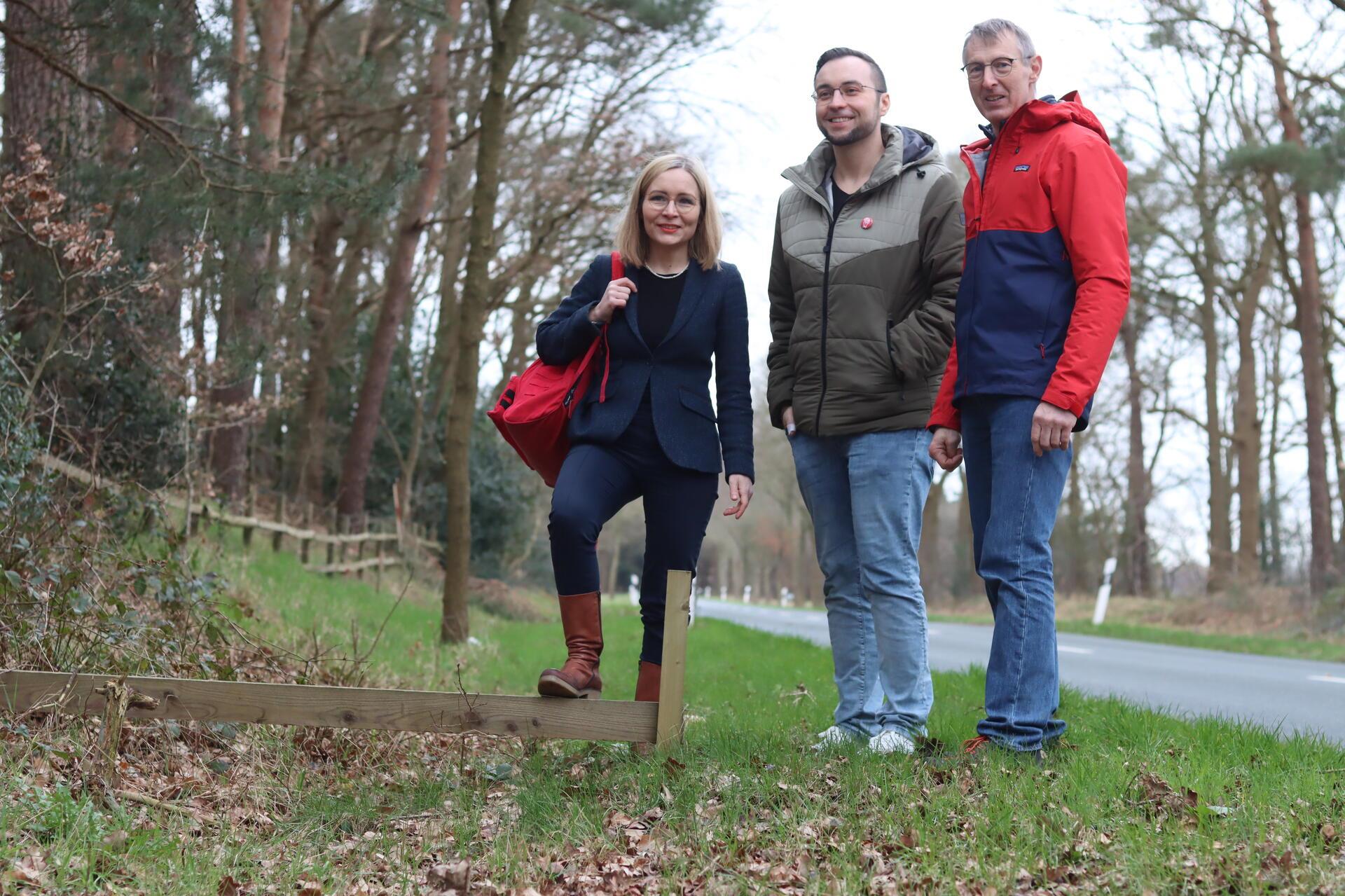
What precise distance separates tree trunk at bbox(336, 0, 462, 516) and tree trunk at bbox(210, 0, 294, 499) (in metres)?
2.11

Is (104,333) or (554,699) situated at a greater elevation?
(104,333)

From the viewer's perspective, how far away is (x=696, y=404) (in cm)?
458

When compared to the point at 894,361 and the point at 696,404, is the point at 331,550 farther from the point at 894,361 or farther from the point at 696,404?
the point at 894,361

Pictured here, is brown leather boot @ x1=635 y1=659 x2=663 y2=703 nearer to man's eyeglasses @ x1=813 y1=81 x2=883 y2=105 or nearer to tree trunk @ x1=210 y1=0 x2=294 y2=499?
man's eyeglasses @ x1=813 y1=81 x2=883 y2=105

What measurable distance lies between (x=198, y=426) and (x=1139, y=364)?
72.9 feet

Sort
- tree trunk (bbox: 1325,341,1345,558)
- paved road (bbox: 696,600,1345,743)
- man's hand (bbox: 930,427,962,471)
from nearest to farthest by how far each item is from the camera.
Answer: man's hand (bbox: 930,427,962,471) → paved road (bbox: 696,600,1345,743) → tree trunk (bbox: 1325,341,1345,558)

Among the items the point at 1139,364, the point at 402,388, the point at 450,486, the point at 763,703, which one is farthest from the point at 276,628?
the point at 1139,364

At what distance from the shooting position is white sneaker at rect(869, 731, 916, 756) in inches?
172

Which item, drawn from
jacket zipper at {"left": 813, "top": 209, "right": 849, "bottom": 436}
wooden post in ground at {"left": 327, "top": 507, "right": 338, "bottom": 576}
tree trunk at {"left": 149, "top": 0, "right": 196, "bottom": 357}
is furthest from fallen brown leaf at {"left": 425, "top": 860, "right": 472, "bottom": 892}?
wooden post in ground at {"left": 327, "top": 507, "right": 338, "bottom": 576}

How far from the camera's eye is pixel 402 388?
23.3 metres

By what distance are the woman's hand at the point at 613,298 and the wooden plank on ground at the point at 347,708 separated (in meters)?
1.34

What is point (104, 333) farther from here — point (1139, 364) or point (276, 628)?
point (1139, 364)

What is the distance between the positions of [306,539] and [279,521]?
1.51 feet

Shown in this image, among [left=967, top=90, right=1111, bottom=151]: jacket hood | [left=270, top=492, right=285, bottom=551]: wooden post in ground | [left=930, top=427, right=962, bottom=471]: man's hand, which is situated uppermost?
[left=967, top=90, right=1111, bottom=151]: jacket hood
